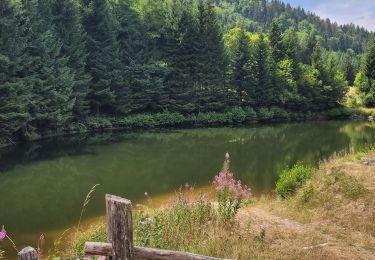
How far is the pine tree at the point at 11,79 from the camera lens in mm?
27922

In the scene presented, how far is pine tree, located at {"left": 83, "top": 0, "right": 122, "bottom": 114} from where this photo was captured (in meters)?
42.5

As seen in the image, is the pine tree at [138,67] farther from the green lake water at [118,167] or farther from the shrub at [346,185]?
the shrub at [346,185]

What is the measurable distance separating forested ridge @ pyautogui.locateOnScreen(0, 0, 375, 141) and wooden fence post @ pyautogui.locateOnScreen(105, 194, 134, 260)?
25.7 meters

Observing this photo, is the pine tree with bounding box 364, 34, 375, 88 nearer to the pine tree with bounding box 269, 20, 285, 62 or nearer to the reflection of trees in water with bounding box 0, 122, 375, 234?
the pine tree with bounding box 269, 20, 285, 62

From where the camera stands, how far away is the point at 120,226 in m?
4.32

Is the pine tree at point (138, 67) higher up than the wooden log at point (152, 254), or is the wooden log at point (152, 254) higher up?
the pine tree at point (138, 67)

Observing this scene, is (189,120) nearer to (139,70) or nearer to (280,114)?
(139,70)

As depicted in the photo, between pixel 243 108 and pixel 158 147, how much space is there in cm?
2528

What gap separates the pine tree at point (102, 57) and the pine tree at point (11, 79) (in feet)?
39.3

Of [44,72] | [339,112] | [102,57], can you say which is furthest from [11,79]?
[339,112]

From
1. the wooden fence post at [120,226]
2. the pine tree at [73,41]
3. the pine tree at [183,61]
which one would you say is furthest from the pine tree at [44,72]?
the wooden fence post at [120,226]

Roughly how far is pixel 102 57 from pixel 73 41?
13.9ft

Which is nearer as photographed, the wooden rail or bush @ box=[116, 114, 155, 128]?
the wooden rail

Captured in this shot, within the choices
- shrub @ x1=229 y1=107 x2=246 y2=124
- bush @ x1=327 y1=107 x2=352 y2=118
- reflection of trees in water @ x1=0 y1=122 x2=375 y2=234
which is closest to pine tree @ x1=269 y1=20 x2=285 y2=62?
bush @ x1=327 y1=107 x2=352 y2=118
